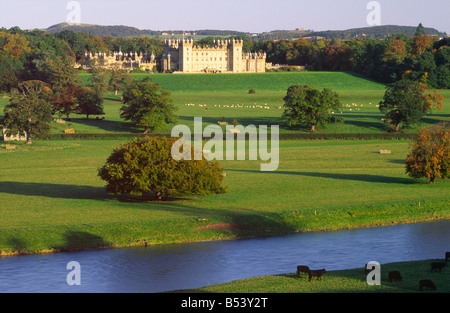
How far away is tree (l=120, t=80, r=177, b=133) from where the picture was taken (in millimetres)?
89312

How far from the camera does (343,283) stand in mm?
26688

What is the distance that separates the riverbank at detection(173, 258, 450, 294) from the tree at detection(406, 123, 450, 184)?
71.3ft

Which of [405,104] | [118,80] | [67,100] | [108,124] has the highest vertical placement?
[118,80]

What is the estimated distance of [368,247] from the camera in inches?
1431

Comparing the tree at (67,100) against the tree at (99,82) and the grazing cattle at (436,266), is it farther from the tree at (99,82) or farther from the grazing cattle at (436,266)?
the grazing cattle at (436,266)

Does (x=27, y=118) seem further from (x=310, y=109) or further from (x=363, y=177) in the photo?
(x=363, y=177)

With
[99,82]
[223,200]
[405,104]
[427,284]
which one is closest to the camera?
[427,284]

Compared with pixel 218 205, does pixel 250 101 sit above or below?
above

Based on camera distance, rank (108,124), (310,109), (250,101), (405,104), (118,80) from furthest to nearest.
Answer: (118,80)
(250,101)
(108,124)
(310,109)
(405,104)

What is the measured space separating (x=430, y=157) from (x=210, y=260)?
22875mm

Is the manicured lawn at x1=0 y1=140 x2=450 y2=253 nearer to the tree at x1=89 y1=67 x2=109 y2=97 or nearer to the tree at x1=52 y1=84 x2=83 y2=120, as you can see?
the tree at x1=52 y1=84 x2=83 y2=120

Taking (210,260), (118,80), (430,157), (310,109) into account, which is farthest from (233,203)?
(118,80)

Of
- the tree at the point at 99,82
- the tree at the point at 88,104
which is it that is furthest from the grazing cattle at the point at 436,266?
the tree at the point at 99,82
